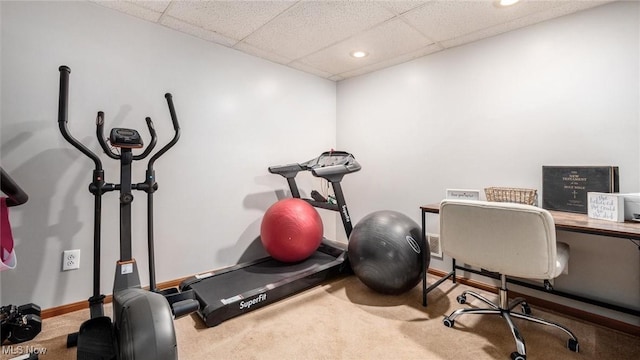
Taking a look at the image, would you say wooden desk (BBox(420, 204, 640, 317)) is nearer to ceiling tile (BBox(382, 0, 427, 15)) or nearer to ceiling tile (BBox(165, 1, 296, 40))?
ceiling tile (BBox(382, 0, 427, 15))

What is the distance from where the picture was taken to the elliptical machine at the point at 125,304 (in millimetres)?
1231

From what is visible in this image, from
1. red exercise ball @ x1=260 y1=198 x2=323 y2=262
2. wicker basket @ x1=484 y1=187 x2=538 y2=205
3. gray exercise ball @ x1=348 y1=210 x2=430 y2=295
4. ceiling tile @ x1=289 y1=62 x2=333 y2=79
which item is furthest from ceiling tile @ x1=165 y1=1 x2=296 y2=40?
wicker basket @ x1=484 y1=187 x2=538 y2=205

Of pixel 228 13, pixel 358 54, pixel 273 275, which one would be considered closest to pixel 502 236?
pixel 273 275

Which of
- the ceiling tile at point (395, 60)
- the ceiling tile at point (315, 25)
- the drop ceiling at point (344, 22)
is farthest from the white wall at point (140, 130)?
the ceiling tile at point (395, 60)

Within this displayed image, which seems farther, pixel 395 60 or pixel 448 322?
pixel 395 60

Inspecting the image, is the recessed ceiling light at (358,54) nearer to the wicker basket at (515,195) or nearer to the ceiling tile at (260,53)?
the ceiling tile at (260,53)

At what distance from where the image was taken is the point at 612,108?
1.92m

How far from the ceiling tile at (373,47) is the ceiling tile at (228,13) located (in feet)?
2.51

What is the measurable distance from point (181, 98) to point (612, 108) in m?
3.28

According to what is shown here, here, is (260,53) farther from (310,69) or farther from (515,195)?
(515,195)

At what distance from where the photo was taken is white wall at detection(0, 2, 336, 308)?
1876mm

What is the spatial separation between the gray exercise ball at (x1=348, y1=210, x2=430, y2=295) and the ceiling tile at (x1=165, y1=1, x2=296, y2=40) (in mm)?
1824

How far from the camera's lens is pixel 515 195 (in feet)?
6.88

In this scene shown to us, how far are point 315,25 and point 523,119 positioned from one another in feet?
6.12
